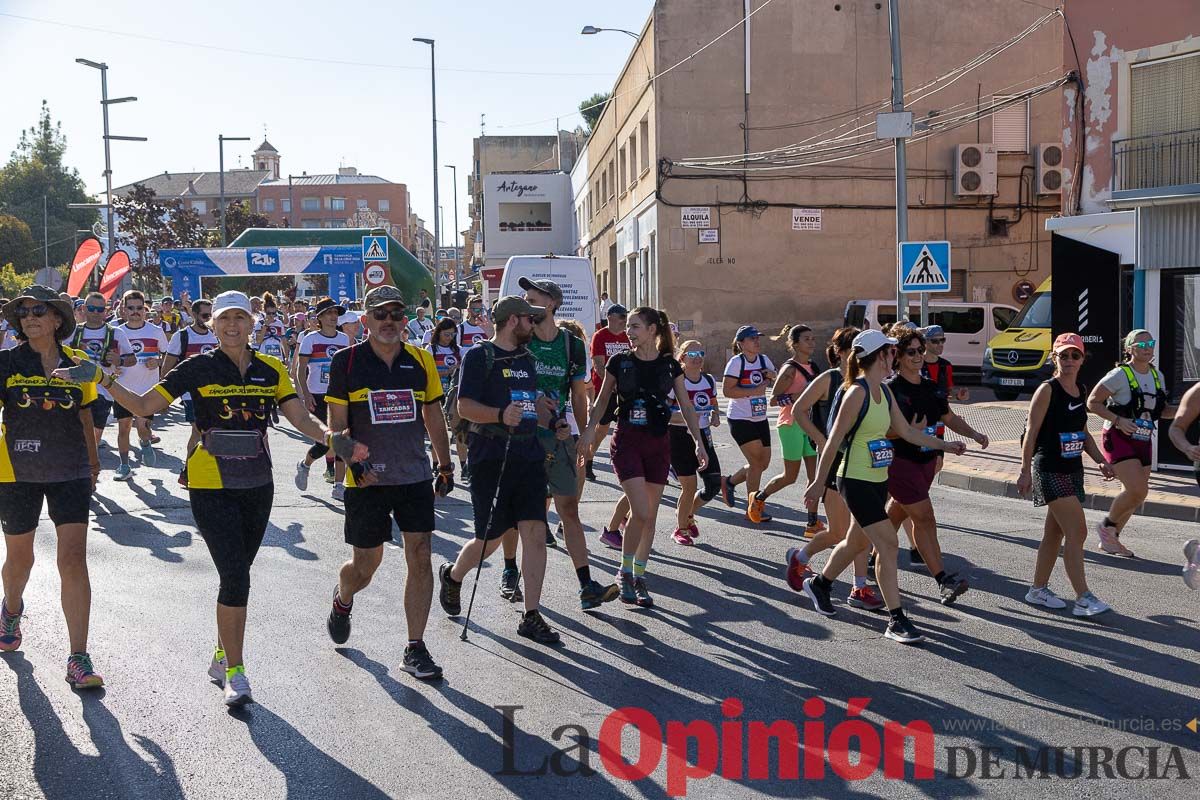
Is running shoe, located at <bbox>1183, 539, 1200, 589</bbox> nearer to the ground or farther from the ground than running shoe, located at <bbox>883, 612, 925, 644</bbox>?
farther from the ground

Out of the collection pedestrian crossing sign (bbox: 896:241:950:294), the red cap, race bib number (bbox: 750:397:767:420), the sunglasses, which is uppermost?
pedestrian crossing sign (bbox: 896:241:950:294)

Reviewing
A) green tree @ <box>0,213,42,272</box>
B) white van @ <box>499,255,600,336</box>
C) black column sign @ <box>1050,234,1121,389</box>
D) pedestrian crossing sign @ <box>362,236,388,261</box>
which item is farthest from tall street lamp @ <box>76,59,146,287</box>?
green tree @ <box>0,213,42,272</box>

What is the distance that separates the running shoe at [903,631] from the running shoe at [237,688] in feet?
10.9

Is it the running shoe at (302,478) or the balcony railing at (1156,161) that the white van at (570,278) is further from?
the balcony railing at (1156,161)

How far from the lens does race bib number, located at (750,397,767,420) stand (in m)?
9.71

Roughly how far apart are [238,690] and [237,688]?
0.03 feet

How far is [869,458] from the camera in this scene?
6410 mm

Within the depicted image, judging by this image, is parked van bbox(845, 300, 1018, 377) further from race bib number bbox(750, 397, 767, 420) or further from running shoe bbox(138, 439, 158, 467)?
race bib number bbox(750, 397, 767, 420)

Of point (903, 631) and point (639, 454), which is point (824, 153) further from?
point (903, 631)

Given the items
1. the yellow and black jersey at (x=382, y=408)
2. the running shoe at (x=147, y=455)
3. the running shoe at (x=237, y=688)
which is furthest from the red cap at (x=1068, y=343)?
the running shoe at (x=147, y=455)

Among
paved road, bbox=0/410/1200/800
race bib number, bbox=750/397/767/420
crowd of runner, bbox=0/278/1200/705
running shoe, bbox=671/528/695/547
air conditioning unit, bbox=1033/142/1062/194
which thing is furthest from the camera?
air conditioning unit, bbox=1033/142/1062/194

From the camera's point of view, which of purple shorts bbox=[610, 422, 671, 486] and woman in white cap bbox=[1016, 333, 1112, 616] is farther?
purple shorts bbox=[610, 422, 671, 486]

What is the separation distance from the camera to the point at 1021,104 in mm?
29531

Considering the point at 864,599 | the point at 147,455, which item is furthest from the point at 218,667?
the point at 147,455
